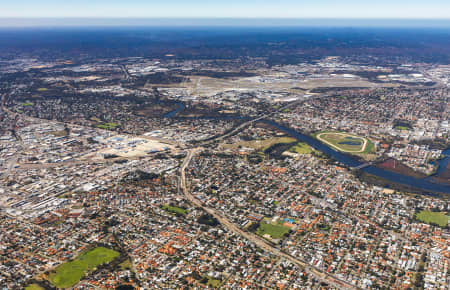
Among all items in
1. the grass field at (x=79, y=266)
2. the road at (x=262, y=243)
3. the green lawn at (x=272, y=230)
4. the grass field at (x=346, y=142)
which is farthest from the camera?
the grass field at (x=346, y=142)

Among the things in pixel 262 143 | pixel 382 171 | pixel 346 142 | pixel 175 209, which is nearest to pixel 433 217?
pixel 382 171

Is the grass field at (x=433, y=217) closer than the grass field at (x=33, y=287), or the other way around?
the grass field at (x=33, y=287)

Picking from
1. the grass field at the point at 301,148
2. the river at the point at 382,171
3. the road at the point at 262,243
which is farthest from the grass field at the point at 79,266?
the river at the point at 382,171

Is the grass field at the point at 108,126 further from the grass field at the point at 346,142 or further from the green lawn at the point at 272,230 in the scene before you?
the green lawn at the point at 272,230

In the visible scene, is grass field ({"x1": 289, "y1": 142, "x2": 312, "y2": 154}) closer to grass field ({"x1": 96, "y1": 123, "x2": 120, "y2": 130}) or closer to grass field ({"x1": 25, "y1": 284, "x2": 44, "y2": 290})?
grass field ({"x1": 96, "y1": 123, "x2": 120, "y2": 130})

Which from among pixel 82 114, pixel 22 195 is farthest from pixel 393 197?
pixel 82 114

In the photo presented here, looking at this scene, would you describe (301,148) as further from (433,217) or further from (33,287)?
(33,287)

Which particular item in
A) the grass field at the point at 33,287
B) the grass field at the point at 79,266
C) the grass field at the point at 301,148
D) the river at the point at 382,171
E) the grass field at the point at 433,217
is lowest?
the grass field at the point at 33,287

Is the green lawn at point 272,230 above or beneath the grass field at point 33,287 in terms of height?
above
